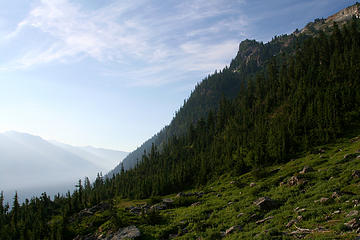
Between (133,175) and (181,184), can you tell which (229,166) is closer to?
(181,184)

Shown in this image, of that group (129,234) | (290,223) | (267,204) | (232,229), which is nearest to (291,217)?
(290,223)

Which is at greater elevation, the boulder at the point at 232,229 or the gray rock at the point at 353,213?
the gray rock at the point at 353,213

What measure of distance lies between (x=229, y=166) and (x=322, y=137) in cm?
4030

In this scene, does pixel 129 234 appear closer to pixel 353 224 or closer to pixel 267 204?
pixel 267 204

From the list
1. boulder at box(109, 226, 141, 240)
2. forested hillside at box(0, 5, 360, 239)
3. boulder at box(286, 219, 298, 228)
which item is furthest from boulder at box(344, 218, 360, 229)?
forested hillside at box(0, 5, 360, 239)

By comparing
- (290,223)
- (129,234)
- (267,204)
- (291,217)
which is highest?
(290,223)

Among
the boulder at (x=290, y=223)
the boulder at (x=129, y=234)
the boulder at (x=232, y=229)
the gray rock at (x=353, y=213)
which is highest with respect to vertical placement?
the gray rock at (x=353, y=213)

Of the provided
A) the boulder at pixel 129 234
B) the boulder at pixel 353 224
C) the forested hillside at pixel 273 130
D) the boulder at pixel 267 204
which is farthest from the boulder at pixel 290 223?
the forested hillside at pixel 273 130

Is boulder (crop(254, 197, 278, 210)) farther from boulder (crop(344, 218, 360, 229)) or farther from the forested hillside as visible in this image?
the forested hillside

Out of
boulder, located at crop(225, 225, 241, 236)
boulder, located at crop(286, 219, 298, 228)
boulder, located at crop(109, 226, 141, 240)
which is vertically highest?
boulder, located at crop(286, 219, 298, 228)

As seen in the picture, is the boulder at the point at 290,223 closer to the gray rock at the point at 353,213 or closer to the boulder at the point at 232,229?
the gray rock at the point at 353,213

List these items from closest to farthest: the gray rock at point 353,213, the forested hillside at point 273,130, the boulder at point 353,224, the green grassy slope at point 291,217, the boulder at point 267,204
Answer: the boulder at point 353,224 < the gray rock at point 353,213 < the green grassy slope at point 291,217 < the boulder at point 267,204 < the forested hillside at point 273,130

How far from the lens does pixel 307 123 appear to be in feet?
297

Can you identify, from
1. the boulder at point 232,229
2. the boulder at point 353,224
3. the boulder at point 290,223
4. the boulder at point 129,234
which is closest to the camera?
the boulder at point 353,224
